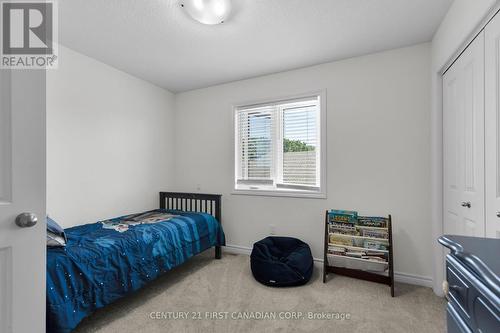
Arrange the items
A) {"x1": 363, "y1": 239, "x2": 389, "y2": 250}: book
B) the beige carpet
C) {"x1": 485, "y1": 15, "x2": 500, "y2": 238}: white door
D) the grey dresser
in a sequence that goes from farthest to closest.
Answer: {"x1": 363, "y1": 239, "x2": 389, "y2": 250}: book
the beige carpet
{"x1": 485, "y1": 15, "x2": 500, "y2": 238}: white door
the grey dresser

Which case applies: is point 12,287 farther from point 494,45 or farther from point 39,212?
point 494,45

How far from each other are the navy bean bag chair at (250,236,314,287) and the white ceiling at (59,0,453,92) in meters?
2.07

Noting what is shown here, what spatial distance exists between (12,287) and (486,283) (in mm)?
1566

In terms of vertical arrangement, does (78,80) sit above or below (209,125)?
above

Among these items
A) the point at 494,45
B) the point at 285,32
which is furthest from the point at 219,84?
the point at 494,45

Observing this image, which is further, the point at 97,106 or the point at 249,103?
the point at 249,103

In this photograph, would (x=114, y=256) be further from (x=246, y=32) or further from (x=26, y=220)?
(x=246, y=32)

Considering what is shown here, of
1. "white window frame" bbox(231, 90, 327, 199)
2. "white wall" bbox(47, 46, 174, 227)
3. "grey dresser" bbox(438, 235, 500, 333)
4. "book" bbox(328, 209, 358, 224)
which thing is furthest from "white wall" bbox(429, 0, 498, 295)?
"white wall" bbox(47, 46, 174, 227)

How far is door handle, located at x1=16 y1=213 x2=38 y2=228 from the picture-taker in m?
0.96

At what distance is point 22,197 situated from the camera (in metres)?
0.99

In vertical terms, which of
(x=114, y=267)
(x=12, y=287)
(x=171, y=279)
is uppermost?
(x=12, y=287)

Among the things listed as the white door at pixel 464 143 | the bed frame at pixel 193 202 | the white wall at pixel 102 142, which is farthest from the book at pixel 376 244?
the white wall at pixel 102 142

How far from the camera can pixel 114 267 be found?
1.84 m

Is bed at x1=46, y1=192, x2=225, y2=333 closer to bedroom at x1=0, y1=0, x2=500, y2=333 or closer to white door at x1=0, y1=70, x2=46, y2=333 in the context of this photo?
bedroom at x1=0, y1=0, x2=500, y2=333
